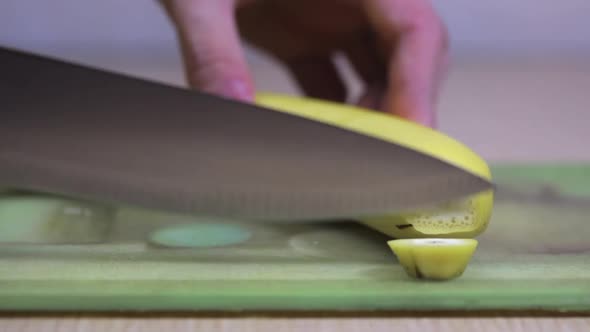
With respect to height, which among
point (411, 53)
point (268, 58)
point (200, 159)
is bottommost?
point (200, 159)

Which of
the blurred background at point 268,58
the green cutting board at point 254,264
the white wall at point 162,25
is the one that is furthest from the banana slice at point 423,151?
the white wall at point 162,25

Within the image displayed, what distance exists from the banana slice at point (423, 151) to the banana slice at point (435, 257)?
6 cm

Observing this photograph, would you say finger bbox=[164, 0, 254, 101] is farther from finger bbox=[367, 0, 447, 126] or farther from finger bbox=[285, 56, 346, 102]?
finger bbox=[285, 56, 346, 102]

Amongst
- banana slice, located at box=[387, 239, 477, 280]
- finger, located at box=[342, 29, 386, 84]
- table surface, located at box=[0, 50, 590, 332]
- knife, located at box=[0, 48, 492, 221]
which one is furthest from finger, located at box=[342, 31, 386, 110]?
banana slice, located at box=[387, 239, 477, 280]

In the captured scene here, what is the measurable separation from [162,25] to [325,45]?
3.41 feet

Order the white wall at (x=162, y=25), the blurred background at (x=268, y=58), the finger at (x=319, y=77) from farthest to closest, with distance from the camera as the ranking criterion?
1. the white wall at (x=162, y=25)
2. the blurred background at (x=268, y=58)
3. the finger at (x=319, y=77)

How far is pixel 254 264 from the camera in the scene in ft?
1.90

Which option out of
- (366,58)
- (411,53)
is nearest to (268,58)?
(366,58)

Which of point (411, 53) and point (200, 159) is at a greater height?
point (411, 53)

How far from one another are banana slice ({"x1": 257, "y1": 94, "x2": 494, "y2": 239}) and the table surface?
112mm

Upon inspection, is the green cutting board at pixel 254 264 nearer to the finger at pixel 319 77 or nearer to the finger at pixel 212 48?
the finger at pixel 212 48

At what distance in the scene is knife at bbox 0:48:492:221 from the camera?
566 millimetres

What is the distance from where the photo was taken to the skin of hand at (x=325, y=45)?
2.96ft

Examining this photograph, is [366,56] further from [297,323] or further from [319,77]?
[297,323]
